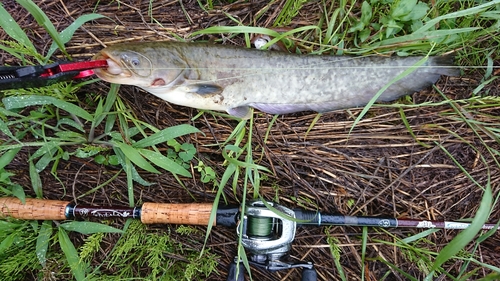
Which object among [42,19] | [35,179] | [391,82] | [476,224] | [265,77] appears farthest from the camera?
[35,179]

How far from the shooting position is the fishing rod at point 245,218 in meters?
2.59

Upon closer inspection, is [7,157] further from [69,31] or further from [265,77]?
[265,77]

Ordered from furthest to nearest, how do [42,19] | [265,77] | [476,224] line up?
[265,77] < [42,19] < [476,224]

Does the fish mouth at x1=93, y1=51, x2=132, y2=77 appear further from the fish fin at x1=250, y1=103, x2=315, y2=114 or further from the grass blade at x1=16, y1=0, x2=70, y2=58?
the fish fin at x1=250, y1=103, x2=315, y2=114

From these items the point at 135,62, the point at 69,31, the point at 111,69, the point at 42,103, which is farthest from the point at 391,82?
the point at 42,103

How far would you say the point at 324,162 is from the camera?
2895mm

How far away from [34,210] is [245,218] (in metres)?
1.47

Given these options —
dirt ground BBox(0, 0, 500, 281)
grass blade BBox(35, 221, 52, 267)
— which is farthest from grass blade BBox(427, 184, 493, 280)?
grass blade BBox(35, 221, 52, 267)

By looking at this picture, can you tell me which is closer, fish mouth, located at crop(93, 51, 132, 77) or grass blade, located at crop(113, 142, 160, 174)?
fish mouth, located at crop(93, 51, 132, 77)

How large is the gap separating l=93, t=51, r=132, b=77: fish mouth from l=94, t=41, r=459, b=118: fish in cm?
3

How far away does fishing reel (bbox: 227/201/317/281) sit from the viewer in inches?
101

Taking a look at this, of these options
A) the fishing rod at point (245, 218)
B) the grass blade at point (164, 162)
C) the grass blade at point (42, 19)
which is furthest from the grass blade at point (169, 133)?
the grass blade at point (42, 19)

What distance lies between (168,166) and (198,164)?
23 cm

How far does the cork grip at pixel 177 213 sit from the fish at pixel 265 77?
0.70 m
